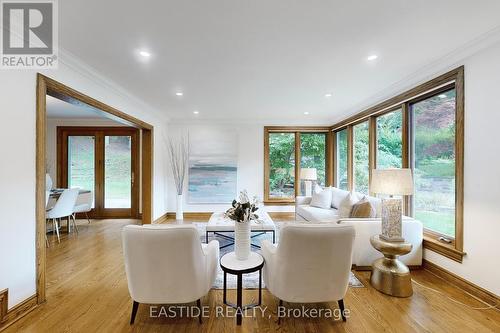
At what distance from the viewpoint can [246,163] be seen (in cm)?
604

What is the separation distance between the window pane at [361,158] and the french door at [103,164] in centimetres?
524

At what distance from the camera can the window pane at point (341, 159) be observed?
5.55 meters

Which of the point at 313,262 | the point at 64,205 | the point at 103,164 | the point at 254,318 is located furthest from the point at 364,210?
the point at 103,164

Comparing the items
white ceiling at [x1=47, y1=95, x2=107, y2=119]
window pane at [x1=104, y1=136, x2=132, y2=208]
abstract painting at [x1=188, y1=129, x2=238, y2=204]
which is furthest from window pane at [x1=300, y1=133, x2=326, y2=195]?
white ceiling at [x1=47, y1=95, x2=107, y2=119]

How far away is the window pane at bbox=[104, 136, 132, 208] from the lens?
5.78 meters

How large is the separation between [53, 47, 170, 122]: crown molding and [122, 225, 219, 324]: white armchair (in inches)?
80.0

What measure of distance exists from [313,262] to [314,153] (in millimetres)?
4658

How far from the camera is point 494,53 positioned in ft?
7.23

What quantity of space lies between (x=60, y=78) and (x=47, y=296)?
230 cm

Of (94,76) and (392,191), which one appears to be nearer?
(392,191)

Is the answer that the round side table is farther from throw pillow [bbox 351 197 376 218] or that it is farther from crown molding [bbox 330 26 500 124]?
crown molding [bbox 330 26 500 124]

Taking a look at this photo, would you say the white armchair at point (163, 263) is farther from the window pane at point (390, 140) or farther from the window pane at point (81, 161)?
the window pane at point (81, 161)

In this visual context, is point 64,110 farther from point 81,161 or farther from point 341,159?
point 341,159

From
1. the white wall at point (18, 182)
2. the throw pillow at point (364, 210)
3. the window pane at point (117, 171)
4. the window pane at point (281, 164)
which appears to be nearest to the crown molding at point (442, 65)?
the throw pillow at point (364, 210)
